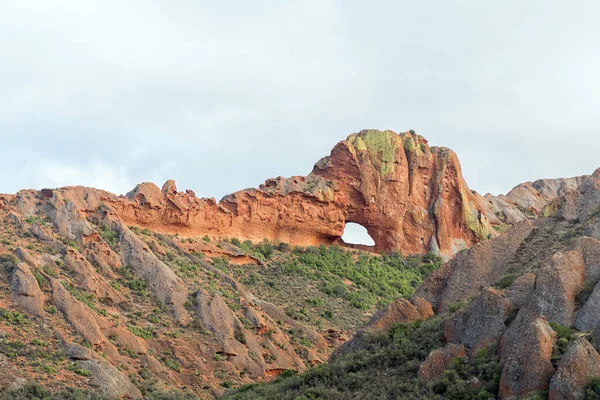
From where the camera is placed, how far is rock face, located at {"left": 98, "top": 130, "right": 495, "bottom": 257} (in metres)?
76.1

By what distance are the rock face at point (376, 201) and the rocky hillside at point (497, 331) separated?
114 ft

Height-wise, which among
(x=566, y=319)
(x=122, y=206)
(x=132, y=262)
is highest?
(x=122, y=206)

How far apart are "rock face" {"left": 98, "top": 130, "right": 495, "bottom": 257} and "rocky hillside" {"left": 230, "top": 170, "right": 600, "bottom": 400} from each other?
34836 mm

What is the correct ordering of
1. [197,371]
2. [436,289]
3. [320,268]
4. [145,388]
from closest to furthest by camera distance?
[436,289] → [145,388] → [197,371] → [320,268]

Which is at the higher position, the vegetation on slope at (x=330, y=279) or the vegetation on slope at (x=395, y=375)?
the vegetation on slope at (x=330, y=279)

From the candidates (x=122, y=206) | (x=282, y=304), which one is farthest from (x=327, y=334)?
(x=122, y=206)

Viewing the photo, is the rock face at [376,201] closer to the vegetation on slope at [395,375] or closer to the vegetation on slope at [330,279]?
the vegetation on slope at [330,279]

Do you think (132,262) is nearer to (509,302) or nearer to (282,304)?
(282,304)

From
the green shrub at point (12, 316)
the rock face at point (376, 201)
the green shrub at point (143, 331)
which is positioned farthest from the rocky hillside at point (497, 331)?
the rock face at point (376, 201)

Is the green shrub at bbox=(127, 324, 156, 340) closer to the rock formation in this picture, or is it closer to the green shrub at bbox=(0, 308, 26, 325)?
the green shrub at bbox=(0, 308, 26, 325)

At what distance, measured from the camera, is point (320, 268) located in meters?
73.8

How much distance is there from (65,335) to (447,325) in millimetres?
22258

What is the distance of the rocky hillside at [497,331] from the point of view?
84.2 feet

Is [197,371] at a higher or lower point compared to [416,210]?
lower
